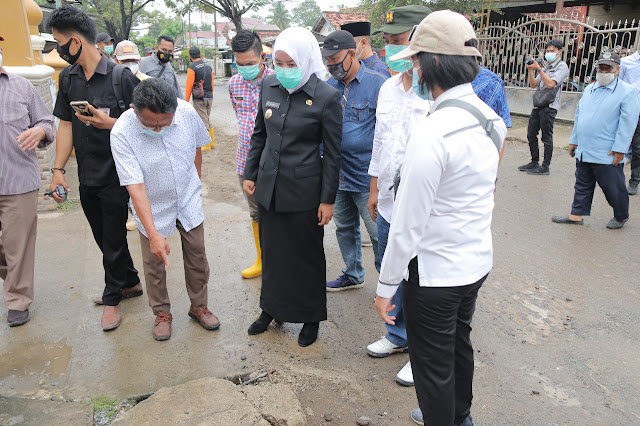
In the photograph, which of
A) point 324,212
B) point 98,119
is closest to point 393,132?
point 324,212

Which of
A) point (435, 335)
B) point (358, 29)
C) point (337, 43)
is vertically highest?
point (358, 29)

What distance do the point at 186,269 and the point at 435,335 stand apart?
1.89 meters

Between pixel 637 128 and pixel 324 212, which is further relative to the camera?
pixel 637 128

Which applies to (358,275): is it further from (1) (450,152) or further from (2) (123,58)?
(2) (123,58)

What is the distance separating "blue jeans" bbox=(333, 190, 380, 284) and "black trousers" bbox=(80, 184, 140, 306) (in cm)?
153

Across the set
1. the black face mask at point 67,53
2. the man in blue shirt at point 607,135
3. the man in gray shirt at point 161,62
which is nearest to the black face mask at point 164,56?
the man in gray shirt at point 161,62

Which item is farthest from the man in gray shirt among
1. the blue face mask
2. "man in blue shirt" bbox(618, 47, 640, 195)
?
"man in blue shirt" bbox(618, 47, 640, 195)

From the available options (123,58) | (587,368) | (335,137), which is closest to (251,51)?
(335,137)

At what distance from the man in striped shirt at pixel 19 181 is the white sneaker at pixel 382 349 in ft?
8.00

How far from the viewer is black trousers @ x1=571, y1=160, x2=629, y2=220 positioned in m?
5.01

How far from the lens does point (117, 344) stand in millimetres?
3129

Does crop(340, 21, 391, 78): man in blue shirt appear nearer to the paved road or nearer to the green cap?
the green cap

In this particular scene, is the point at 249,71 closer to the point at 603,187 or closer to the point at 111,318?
the point at 111,318

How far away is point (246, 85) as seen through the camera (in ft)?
12.8
